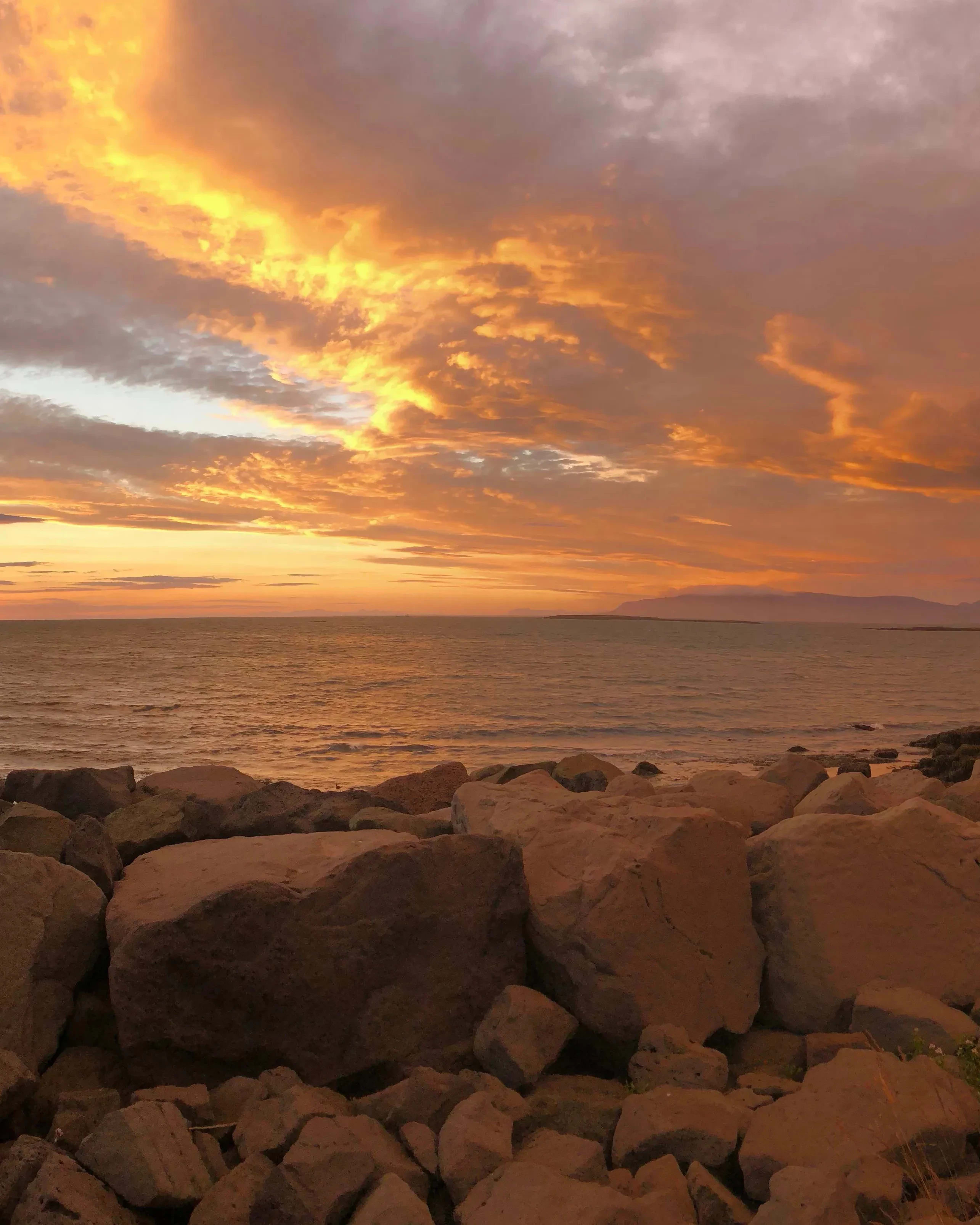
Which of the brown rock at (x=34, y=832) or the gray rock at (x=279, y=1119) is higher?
the brown rock at (x=34, y=832)

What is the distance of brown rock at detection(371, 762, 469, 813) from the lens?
1451 cm

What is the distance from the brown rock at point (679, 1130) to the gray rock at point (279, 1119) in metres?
1.42

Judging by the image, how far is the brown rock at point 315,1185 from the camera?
3.68m

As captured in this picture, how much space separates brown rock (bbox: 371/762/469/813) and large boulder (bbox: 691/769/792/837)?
5199 mm

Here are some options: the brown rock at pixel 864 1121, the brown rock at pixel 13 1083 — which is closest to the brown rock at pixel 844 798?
the brown rock at pixel 864 1121

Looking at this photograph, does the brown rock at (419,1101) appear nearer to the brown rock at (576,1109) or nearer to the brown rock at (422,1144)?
the brown rock at (422,1144)

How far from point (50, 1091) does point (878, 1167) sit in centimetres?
425

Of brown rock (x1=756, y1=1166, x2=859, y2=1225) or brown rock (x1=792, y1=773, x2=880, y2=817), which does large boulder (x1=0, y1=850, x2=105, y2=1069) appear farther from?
brown rock (x1=792, y1=773, x2=880, y2=817)

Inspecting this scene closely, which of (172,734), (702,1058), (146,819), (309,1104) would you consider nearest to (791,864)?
(702,1058)

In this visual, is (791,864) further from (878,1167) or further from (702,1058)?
(878,1167)

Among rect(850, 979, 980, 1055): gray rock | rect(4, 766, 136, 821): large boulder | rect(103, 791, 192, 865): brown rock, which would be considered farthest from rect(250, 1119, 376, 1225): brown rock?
rect(4, 766, 136, 821): large boulder

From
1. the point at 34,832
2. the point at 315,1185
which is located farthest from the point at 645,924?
the point at 34,832

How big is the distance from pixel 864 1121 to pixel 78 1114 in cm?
384

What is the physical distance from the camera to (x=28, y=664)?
67.2 metres
